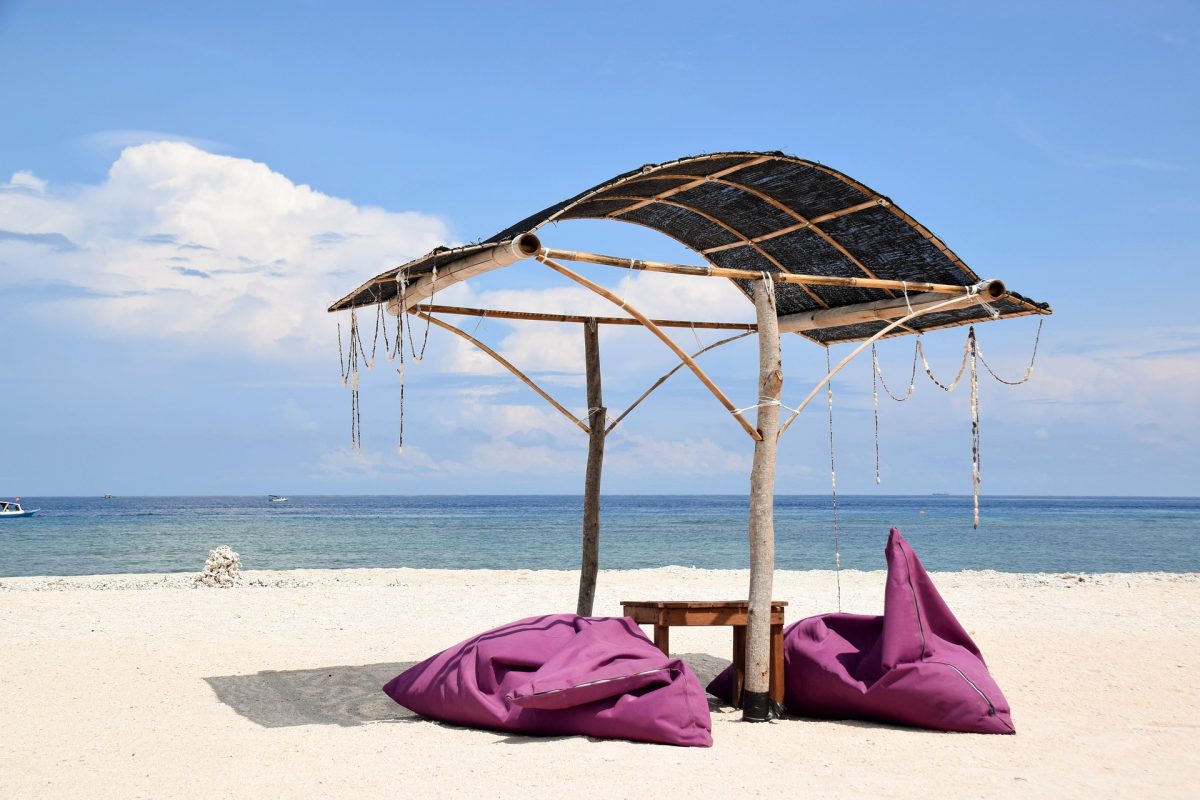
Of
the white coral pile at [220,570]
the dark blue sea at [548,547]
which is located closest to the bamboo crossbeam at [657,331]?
the white coral pile at [220,570]

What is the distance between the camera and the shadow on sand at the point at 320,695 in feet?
17.9

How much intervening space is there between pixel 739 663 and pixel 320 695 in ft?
8.05

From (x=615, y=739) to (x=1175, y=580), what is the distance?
1297 centimetres

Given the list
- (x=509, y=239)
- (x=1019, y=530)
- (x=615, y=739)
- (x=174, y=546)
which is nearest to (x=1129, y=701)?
(x=615, y=739)

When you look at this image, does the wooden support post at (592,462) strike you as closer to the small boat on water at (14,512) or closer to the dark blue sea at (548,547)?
the dark blue sea at (548,547)

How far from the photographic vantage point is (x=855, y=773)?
4285 mm

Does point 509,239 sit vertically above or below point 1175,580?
above

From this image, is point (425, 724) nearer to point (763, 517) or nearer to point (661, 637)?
point (661, 637)

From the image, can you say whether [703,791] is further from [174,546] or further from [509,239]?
[174,546]

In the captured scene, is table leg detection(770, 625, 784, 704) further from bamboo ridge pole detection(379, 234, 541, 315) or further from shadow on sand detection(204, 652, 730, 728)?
bamboo ridge pole detection(379, 234, 541, 315)

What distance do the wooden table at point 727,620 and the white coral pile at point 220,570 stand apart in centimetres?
892

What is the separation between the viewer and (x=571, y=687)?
4.72 metres

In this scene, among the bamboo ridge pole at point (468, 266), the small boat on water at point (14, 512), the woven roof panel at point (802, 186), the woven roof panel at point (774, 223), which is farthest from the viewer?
the small boat on water at point (14, 512)

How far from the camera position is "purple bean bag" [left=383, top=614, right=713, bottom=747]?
4750mm
